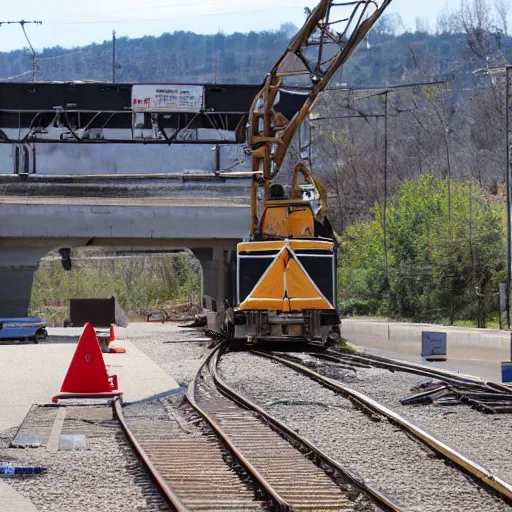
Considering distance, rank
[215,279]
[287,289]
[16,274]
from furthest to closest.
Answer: [215,279] → [16,274] → [287,289]

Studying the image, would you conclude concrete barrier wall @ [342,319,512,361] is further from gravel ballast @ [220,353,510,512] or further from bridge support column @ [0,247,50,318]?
bridge support column @ [0,247,50,318]

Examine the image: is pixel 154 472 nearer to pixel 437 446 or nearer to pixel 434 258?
pixel 437 446

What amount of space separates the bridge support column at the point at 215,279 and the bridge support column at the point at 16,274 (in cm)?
624

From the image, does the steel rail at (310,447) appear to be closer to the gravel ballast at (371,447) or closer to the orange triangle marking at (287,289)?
the gravel ballast at (371,447)

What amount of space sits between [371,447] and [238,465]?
6.37 feet

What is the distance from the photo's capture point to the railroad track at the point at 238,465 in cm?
900

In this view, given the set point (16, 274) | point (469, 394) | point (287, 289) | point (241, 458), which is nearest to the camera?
point (241, 458)

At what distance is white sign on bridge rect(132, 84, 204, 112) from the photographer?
151 ft

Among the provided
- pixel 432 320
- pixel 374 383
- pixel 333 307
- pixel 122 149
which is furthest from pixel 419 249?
pixel 374 383

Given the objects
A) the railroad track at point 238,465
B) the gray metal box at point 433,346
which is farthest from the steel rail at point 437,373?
the railroad track at point 238,465

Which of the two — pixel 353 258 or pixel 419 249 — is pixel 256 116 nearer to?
pixel 419 249

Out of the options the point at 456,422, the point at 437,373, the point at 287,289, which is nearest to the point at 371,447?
the point at 456,422

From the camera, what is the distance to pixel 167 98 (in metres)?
46.3

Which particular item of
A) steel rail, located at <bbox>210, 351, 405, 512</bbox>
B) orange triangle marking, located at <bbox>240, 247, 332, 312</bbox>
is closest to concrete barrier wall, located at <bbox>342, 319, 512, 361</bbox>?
orange triangle marking, located at <bbox>240, 247, 332, 312</bbox>
